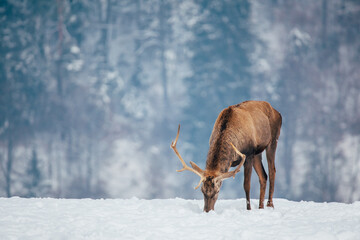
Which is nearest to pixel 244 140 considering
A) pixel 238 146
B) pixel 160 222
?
pixel 238 146

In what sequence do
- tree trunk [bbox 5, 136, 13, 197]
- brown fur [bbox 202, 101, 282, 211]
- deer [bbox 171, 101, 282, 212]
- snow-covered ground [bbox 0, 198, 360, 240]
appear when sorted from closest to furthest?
snow-covered ground [bbox 0, 198, 360, 240], deer [bbox 171, 101, 282, 212], brown fur [bbox 202, 101, 282, 211], tree trunk [bbox 5, 136, 13, 197]

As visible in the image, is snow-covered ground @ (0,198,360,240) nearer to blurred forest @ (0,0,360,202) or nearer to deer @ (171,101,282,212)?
deer @ (171,101,282,212)

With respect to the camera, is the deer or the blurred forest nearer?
the deer

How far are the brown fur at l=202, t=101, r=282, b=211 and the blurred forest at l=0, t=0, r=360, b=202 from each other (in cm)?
900

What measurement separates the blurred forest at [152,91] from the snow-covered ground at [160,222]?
9819 mm

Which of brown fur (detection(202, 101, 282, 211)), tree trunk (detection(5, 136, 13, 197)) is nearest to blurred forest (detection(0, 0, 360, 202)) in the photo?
tree trunk (detection(5, 136, 13, 197))

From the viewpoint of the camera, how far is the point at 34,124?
1664 centimetres

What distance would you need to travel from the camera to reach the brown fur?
5.80 meters

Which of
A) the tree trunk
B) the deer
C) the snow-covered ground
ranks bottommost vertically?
the tree trunk

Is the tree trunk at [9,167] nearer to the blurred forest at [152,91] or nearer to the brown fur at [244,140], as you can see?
the blurred forest at [152,91]

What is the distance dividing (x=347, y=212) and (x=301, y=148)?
11237 mm

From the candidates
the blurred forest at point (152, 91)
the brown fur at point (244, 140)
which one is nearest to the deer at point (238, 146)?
the brown fur at point (244, 140)

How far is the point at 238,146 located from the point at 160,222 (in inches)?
71.4

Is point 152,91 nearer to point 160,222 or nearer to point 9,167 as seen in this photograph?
point 9,167
